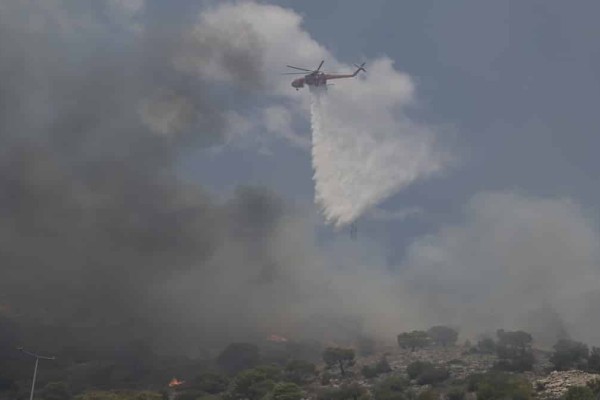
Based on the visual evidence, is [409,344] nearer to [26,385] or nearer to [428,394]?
[428,394]

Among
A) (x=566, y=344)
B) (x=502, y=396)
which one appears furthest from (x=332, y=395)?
(x=566, y=344)

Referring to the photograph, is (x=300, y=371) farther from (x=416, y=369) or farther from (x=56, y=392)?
(x=56, y=392)

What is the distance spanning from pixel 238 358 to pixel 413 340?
44.0 m

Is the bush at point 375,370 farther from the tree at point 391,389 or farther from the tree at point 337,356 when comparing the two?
the tree at point 391,389

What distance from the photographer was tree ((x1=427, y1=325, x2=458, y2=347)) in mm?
167000

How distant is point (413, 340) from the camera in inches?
6083

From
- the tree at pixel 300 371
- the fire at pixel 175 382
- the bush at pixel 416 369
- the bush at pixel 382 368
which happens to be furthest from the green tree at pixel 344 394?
the fire at pixel 175 382

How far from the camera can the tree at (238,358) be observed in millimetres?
156000


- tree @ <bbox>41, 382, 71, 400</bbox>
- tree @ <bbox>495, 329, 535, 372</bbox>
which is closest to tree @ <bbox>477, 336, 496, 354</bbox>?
tree @ <bbox>495, 329, 535, 372</bbox>

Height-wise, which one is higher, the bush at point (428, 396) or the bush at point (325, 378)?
the bush at point (325, 378)

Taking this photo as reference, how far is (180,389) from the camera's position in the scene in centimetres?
13112

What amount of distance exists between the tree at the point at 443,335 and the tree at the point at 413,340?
1045 cm

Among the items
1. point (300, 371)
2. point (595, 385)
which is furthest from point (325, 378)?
point (595, 385)

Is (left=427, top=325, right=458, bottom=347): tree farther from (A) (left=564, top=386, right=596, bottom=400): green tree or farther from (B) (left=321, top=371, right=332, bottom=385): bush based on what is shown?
(A) (left=564, top=386, right=596, bottom=400): green tree
